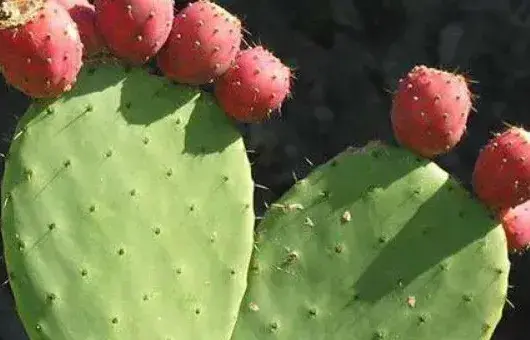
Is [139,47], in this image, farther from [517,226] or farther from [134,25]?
[517,226]

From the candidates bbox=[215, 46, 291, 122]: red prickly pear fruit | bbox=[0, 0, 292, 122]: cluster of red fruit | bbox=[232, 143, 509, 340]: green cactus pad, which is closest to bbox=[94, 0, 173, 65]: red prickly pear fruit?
bbox=[0, 0, 292, 122]: cluster of red fruit

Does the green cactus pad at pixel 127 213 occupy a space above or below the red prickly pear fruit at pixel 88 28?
below

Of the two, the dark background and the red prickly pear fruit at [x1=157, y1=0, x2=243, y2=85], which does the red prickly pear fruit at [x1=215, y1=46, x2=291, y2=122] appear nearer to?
the red prickly pear fruit at [x1=157, y1=0, x2=243, y2=85]

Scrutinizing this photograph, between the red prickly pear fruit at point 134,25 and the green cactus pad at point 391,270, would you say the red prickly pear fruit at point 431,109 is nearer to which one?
the green cactus pad at point 391,270

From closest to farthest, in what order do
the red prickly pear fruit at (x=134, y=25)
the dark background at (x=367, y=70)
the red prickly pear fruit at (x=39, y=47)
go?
1. the red prickly pear fruit at (x=39, y=47)
2. the red prickly pear fruit at (x=134, y=25)
3. the dark background at (x=367, y=70)

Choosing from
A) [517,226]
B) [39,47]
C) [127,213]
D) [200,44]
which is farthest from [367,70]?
[39,47]

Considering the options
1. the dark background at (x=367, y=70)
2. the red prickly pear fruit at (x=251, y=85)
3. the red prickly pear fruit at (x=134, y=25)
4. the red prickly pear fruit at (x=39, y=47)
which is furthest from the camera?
the dark background at (x=367, y=70)

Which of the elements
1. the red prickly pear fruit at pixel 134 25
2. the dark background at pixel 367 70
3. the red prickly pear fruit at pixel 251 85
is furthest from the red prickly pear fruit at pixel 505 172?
the dark background at pixel 367 70
